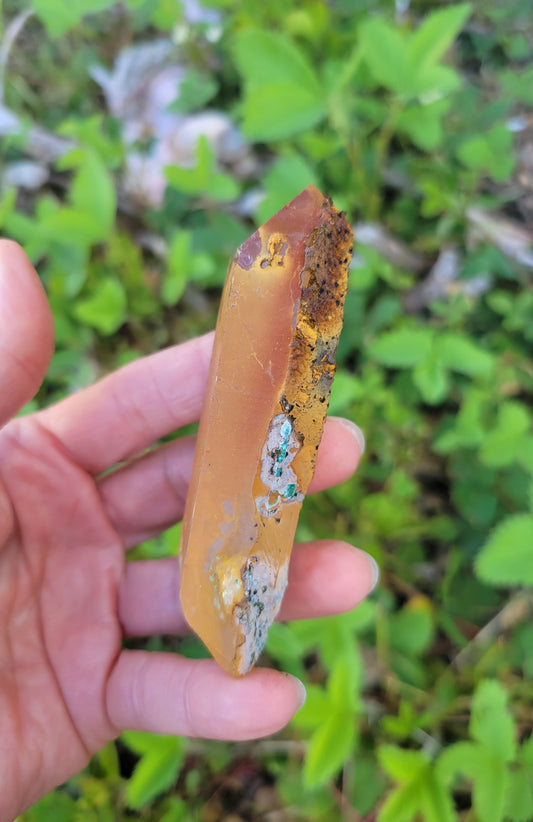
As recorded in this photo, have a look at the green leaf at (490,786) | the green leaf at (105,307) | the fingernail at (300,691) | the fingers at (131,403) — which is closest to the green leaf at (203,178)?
the green leaf at (105,307)

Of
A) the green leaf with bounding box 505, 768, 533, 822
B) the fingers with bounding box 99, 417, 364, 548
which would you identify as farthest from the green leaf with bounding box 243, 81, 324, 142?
the green leaf with bounding box 505, 768, 533, 822

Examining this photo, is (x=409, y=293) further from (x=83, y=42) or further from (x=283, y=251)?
(x=83, y=42)

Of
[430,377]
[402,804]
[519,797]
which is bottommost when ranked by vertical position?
[519,797]

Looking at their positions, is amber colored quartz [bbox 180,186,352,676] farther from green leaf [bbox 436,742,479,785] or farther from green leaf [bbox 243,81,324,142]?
Result: green leaf [bbox 243,81,324,142]

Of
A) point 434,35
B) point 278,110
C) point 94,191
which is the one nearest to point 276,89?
point 278,110

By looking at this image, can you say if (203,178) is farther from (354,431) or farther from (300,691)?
(300,691)

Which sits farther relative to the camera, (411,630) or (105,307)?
(105,307)

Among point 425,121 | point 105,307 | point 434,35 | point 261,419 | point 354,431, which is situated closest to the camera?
point 261,419

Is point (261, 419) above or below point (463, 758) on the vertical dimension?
above
